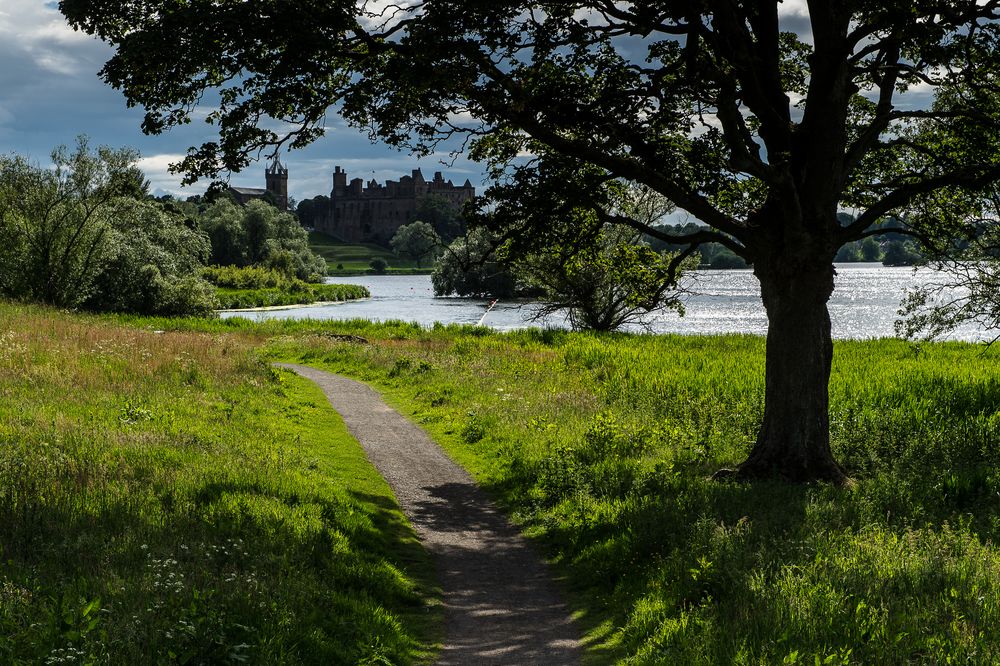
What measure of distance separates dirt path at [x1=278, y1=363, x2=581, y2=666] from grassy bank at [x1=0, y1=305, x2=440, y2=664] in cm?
39

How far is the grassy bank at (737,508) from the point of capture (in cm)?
724

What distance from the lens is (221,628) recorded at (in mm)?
6656

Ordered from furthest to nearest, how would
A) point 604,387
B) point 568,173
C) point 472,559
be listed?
1. point 604,387
2. point 568,173
3. point 472,559

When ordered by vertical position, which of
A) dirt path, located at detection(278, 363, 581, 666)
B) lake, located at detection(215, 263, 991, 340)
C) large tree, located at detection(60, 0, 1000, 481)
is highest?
large tree, located at detection(60, 0, 1000, 481)

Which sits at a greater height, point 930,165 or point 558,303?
point 930,165

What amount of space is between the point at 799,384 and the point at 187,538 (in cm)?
1014

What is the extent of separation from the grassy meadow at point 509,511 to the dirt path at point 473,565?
1.14 ft

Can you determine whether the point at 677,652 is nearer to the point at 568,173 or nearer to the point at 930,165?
the point at 568,173

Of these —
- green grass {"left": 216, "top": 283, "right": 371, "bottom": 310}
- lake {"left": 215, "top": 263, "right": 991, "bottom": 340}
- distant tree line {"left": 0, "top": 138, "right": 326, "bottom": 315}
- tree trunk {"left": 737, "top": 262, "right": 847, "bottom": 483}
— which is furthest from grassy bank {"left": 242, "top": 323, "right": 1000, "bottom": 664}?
green grass {"left": 216, "top": 283, "right": 371, "bottom": 310}

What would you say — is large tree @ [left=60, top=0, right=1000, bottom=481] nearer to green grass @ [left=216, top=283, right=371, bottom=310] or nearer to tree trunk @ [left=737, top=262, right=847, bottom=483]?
tree trunk @ [left=737, top=262, right=847, bottom=483]

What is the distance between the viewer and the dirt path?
841cm

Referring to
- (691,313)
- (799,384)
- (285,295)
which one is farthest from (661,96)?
(285,295)

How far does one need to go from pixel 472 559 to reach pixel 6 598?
6068mm

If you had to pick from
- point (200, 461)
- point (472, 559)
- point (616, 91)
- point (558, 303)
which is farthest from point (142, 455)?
point (558, 303)
